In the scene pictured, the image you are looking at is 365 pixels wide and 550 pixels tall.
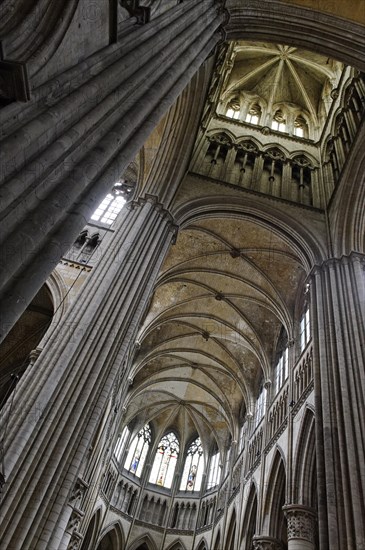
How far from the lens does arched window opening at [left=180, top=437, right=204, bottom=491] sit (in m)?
25.2

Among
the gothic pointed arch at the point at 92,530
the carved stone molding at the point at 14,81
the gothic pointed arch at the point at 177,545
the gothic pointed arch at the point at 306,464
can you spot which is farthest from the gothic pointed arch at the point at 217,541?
the carved stone molding at the point at 14,81

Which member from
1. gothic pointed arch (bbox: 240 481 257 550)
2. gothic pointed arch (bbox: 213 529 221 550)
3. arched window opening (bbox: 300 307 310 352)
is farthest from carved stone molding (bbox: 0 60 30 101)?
gothic pointed arch (bbox: 213 529 221 550)

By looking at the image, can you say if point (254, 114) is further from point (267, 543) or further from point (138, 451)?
point (138, 451)

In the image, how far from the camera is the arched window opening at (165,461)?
83.1 ft

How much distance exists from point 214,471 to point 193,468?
1717mm

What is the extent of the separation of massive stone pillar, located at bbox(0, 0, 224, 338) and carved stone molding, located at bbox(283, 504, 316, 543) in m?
10.0

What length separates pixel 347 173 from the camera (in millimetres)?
13789

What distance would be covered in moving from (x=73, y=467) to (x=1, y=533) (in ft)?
4.32

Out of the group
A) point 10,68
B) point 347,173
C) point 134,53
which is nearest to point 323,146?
point 347,173

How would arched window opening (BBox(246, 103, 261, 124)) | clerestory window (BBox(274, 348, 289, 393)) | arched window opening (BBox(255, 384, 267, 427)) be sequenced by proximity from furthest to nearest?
1. arched window opening (BBox(246, 103, 261, 124))
2. arched window opening (BBox(255, 384, 267, 427))
3. clerestory window (BBox(274, 348, 289, 393))

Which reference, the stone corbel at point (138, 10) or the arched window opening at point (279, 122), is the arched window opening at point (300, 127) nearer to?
the arched window opening at point (279, 122)

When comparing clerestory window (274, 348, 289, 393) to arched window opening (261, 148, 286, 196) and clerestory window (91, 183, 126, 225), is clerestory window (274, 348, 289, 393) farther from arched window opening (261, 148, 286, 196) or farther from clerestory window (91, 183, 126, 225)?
clerestory window (91, 183, 126, 225)

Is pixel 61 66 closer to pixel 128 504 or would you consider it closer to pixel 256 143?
pixel 256 143

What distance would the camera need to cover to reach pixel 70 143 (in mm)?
4570
